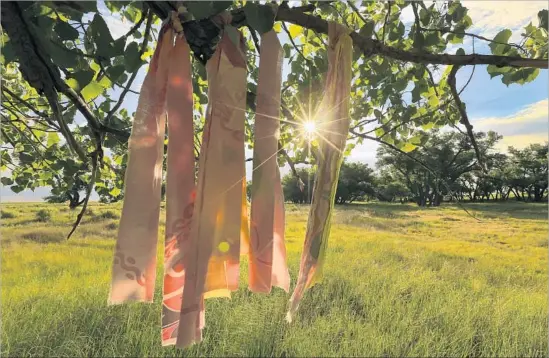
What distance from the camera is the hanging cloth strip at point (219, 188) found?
72 centimetres

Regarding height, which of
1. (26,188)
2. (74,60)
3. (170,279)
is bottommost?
(170,279)

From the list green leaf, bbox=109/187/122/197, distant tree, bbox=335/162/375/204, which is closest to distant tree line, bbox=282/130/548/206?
distant tree, bbox=335/162/375/204

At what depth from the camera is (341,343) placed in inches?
78.2

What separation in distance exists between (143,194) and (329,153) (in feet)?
1.39

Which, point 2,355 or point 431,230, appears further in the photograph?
point 431,230

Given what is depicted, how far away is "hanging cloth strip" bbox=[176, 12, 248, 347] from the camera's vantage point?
721 mm

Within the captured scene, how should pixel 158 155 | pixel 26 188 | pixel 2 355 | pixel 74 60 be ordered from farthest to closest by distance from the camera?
pixel 26 188 → pixel 2 355 → pixel 158 155 → pixel 74 60

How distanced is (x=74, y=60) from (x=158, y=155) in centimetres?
23

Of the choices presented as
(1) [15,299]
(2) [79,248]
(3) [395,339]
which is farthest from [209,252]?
(2) [79,248]

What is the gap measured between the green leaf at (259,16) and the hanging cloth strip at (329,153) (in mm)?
225

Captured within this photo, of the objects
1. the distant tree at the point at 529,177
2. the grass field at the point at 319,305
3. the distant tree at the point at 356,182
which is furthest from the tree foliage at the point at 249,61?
the distant tree at the point at 529,177

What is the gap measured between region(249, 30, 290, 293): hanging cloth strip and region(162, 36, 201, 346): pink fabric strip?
132mm

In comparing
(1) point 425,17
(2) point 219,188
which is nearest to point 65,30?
(2) point 219,188

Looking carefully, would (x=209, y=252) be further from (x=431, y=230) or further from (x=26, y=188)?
(x=431, y=230)
